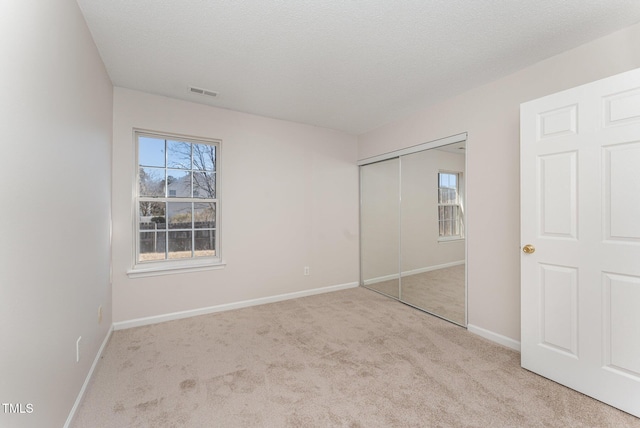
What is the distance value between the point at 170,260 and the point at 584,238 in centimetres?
384

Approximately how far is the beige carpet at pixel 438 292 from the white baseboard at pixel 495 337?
0.14 meters

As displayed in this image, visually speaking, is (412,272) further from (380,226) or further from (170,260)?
(170,260)

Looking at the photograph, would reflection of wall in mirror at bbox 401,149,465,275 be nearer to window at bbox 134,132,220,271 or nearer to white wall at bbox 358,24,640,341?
white wall at bbox 358,24,640,341

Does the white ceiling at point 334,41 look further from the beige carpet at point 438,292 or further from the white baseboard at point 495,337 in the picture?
the white baseboard at point 495,337

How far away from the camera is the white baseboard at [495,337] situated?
2.44m

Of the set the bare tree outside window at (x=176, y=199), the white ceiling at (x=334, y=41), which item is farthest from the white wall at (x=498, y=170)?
the bare tree outside window at (x=176, y=199)

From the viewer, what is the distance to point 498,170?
8.50 feet

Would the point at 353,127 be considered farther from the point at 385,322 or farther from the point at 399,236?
the point at 385,322

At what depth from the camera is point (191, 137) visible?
3.25 m

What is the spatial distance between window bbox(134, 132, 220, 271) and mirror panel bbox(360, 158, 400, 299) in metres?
Result: 2.30

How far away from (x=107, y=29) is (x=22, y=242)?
171 centimetres

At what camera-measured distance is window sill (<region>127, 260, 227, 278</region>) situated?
2916mm

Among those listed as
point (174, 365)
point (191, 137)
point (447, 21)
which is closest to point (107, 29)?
point (191, 137)

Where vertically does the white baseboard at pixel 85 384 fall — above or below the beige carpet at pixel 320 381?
above
